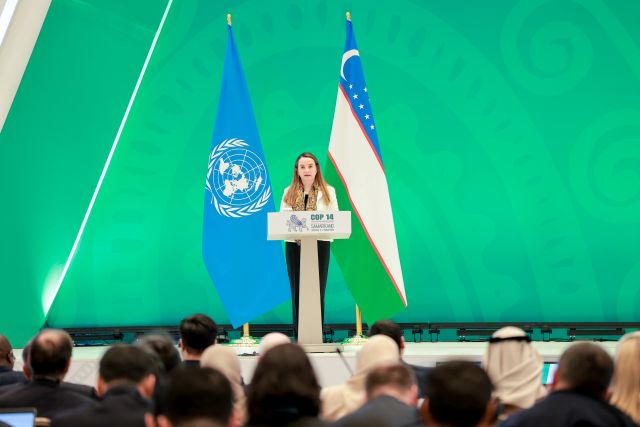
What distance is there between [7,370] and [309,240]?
2.76 metres

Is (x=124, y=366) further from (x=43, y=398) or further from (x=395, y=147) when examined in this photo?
(x=395, y=147)

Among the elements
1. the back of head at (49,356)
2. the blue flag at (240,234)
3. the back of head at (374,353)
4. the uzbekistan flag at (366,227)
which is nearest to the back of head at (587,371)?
the back of head at (374,353)

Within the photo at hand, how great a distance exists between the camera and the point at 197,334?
13.0 feet

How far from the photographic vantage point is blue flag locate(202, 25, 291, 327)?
7.61 metres

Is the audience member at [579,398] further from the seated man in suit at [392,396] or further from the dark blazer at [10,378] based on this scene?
the dark blazer at [10,378]

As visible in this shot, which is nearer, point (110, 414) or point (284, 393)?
point (284, 393)

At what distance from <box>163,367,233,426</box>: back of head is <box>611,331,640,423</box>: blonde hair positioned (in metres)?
1.69

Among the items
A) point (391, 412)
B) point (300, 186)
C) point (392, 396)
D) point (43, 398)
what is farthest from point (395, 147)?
point (391, 412)

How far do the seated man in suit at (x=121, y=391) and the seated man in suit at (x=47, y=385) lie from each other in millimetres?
275

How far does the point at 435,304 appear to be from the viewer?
9.30m

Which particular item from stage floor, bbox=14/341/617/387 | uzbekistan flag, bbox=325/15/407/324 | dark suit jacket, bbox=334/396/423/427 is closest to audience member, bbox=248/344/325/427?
dark suit jacket, bbox=334/396/423/427

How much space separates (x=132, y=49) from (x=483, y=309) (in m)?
4.63

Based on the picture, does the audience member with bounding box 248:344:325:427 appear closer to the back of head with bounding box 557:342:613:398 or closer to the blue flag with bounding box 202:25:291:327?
the back of head with bounding box 557:342:613:398

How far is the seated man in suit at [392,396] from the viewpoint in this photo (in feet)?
8.62
